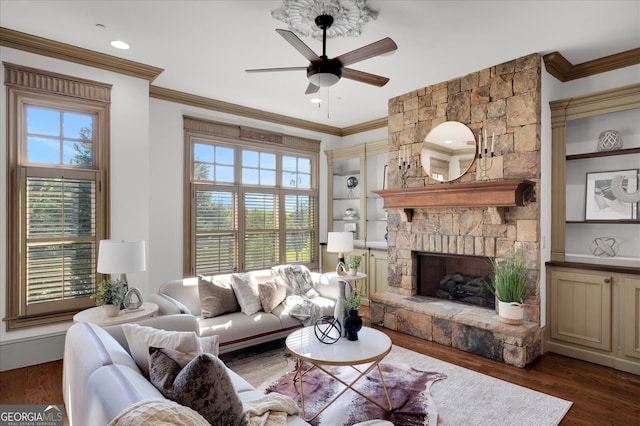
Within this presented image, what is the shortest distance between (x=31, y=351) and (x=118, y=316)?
46.5 inches

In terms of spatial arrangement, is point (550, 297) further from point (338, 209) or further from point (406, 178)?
point (338, 209)

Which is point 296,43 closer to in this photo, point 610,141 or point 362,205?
point 610,141

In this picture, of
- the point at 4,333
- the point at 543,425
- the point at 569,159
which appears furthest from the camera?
the point at 569,159

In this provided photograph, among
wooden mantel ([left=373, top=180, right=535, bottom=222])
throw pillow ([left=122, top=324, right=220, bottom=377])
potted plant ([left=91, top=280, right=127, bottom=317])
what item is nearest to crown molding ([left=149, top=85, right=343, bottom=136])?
wooden mantel ([left=373, top=180, right=535, bottom=222])

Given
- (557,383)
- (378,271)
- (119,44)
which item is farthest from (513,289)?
(119,44)

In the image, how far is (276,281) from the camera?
3.85 meters

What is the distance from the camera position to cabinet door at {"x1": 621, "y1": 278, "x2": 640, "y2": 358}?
3137 millimetres

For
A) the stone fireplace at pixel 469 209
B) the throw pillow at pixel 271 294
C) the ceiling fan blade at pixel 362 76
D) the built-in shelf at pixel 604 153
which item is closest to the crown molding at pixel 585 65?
the stone fireplace at pixel 469 209

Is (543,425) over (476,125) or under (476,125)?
under

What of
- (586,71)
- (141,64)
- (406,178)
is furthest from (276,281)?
(586,71)

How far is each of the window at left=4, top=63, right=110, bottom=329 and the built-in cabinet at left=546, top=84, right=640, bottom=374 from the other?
15.3 feet

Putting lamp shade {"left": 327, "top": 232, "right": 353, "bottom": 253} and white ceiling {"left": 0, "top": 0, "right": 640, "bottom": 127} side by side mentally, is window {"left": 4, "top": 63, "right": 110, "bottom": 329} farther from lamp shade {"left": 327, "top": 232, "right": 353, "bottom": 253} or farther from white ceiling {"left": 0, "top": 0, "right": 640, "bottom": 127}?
lamp shade {"left": 327, "top": 232, "right": 353, "bottom": 253}

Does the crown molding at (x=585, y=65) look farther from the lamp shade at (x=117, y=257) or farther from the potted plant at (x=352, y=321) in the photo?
the lamp shade at (x=117, y=257)

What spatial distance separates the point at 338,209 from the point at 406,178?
2.07 m
